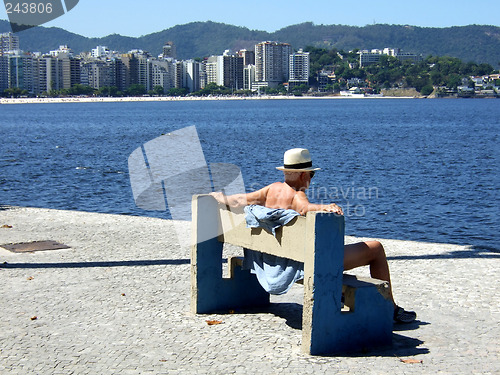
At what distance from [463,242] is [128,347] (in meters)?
12.3

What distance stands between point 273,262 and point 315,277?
77cm

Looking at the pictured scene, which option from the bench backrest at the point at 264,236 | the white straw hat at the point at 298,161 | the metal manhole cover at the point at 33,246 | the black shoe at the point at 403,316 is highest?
the white straw hat at the point at 298,161

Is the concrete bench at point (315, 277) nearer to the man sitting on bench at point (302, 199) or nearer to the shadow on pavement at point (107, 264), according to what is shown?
the man sitting on bench at point (302, 199)

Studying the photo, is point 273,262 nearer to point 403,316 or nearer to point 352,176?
point 403,316

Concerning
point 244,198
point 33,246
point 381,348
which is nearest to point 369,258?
point 381,348

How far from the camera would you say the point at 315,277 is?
5.39m

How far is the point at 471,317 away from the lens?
6.64 metres

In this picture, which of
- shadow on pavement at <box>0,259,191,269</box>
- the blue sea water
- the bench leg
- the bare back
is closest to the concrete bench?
the bench leg

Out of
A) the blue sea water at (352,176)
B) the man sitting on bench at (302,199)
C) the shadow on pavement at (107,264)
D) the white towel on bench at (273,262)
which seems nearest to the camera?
the white towel on bench at (273,262)

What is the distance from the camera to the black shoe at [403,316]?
6445 millimetres

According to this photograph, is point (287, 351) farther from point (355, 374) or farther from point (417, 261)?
point (417, 261)

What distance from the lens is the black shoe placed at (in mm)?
6445

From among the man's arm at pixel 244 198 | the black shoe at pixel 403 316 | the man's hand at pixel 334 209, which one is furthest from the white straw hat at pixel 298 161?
the black shoe at pixel 403 316

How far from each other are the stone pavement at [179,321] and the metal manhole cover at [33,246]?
0.18 meters
